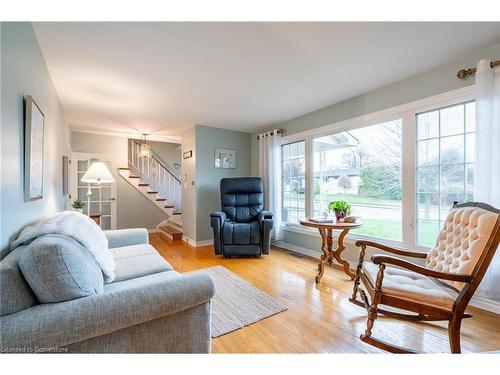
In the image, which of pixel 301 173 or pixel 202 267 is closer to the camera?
pixel 202 267

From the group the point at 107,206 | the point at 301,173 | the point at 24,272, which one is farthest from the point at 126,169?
the point at 24,272

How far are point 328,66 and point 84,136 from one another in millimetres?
5150

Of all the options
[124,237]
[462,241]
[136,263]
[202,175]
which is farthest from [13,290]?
[202,175]

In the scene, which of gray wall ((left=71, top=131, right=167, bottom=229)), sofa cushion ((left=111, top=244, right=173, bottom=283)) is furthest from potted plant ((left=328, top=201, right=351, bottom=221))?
gray wall ((left=71, top=131, right=167, bottom=229))

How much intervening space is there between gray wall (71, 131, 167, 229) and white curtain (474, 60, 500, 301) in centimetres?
577

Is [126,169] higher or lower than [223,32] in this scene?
lower

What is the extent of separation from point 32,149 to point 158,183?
466 cm

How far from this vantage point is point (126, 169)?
5.22m

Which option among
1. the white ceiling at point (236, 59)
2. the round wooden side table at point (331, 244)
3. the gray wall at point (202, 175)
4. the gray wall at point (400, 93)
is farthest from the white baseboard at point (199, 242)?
the gray wall at point (400, 93)

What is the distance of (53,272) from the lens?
0.94 metres

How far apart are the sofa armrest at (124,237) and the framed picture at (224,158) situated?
2.20m

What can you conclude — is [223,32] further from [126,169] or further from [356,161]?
[126,169]

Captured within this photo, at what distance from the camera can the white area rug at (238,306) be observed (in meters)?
1.73
